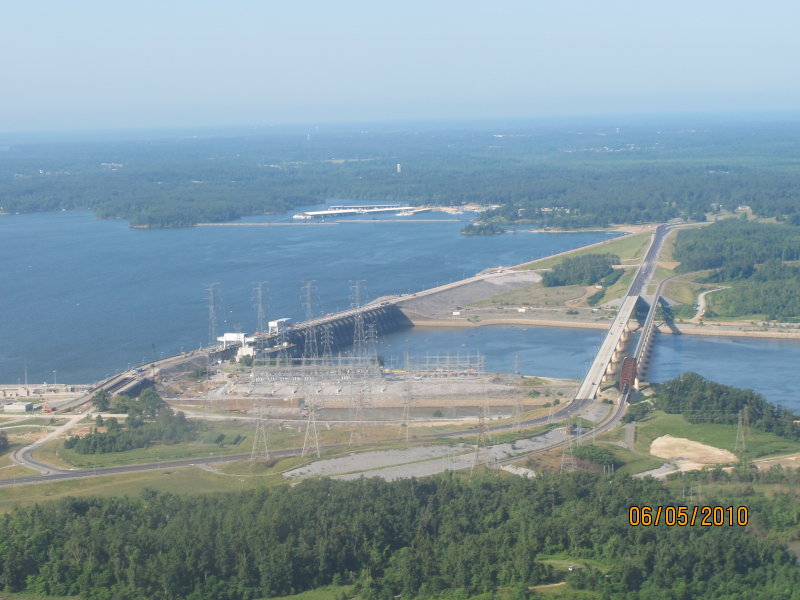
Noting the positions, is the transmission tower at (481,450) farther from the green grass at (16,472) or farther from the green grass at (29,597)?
the green grass at (16,472)

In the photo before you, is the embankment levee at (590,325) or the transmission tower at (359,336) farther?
the embankment levee at (590,325)

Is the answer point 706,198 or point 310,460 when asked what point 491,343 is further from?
point 706,198

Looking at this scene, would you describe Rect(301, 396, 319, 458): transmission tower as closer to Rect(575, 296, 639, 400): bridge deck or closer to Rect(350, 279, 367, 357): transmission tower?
Rect(575, 296, 639, 400): bridge deck

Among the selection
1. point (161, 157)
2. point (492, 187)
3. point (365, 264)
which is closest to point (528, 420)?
point (365, 264)

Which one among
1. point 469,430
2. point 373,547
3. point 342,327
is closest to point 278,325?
point 342,327

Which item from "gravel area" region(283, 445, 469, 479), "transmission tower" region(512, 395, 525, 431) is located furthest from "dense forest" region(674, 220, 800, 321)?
"gravel area" region(283, 445, 469, 479)

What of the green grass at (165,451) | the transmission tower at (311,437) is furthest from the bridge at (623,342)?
the green grass at (165,451)
